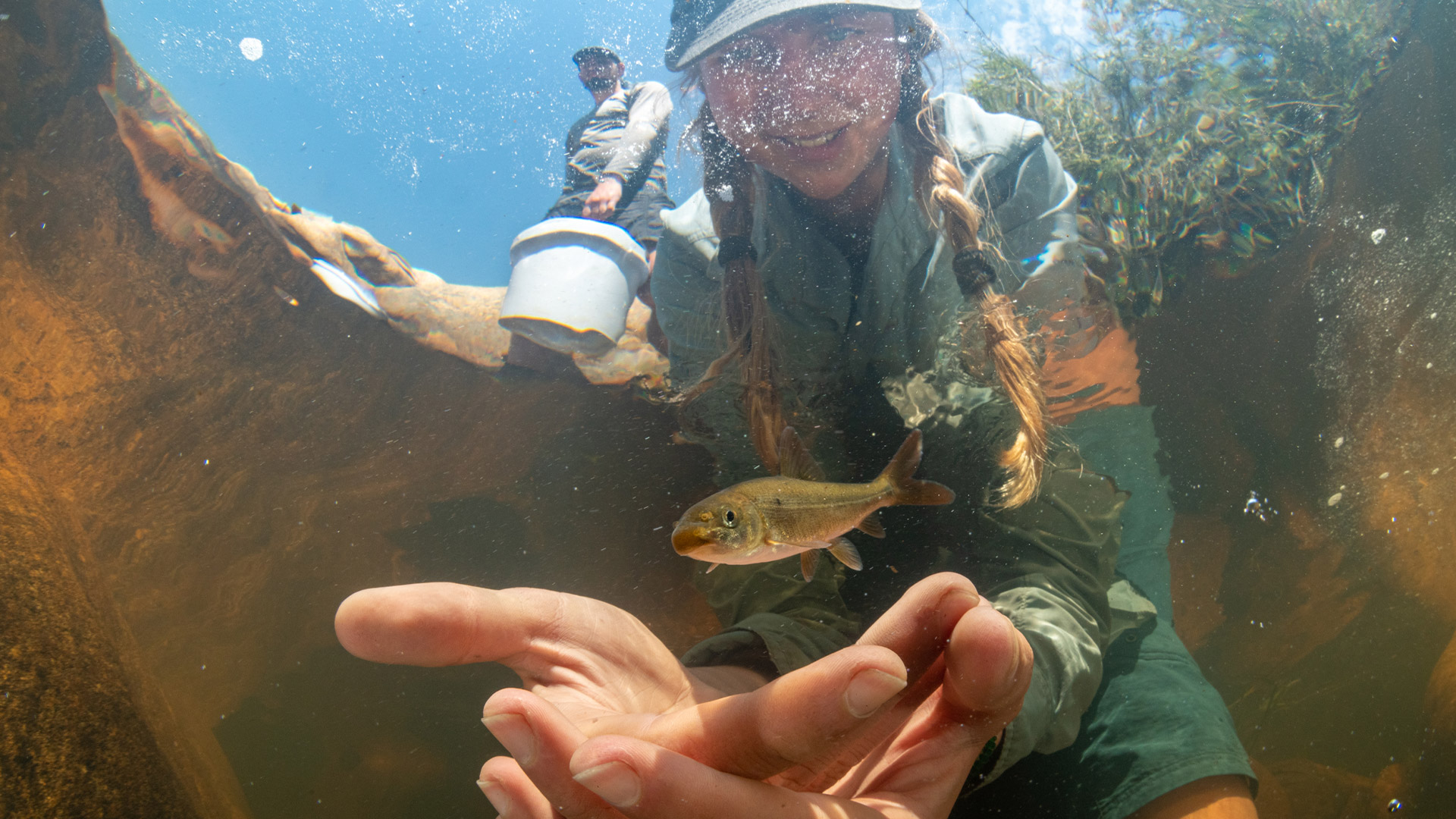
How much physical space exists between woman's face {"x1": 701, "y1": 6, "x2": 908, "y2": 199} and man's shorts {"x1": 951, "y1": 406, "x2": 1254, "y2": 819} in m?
2.25

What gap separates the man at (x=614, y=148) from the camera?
201cm

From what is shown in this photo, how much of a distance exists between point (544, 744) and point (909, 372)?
2157mm

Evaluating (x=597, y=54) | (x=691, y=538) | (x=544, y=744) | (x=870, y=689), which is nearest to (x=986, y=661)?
(x=870, y=689)

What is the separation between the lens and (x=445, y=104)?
229 cm

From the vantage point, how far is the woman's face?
1866mm

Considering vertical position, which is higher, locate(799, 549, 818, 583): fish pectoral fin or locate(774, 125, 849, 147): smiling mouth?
locate(774, 125, 849, 147): smiling mouth

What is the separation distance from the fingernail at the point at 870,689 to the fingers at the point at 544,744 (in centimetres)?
36

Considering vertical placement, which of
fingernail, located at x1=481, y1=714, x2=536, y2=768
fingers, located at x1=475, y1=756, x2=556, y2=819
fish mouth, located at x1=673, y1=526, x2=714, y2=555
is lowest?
fingers, located at x1=475, y1=756, x2=556, y2=819

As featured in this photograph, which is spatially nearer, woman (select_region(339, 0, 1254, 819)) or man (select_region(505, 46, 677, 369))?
woman (select_region(339, 0, 1254, 819))

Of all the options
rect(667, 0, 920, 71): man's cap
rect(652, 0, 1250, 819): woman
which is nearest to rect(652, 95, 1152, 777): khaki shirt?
rect(652, 0, 1250, 819): woman

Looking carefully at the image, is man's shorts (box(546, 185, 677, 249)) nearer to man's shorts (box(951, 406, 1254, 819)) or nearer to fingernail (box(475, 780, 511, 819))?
fingernail (box(475, 780, 511, 819))

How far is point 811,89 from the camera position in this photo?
1.95m

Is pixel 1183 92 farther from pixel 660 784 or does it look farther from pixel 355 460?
pixel 355 460

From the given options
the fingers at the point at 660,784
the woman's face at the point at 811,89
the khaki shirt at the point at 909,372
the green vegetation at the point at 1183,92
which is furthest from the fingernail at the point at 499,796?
the green vegetation at the point at 1183,92
